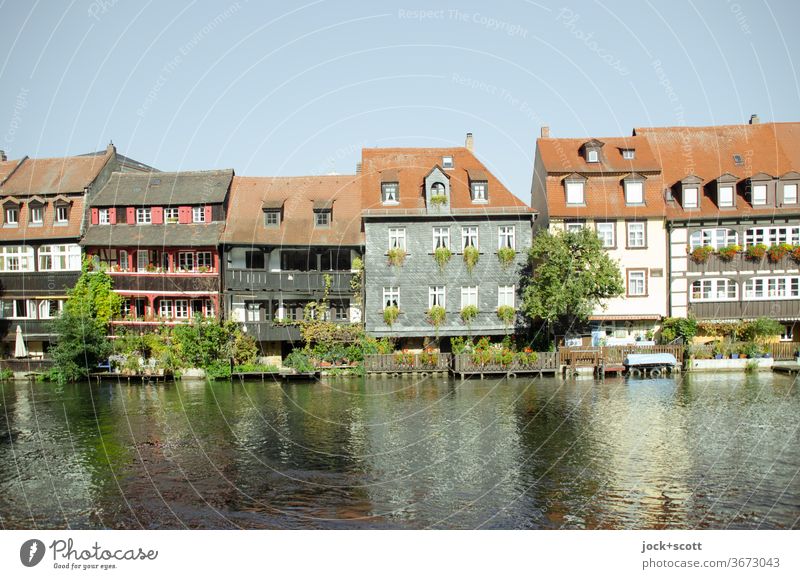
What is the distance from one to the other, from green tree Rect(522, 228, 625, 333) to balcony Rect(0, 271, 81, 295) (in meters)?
28.0

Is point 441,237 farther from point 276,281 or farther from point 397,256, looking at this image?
point 276,281

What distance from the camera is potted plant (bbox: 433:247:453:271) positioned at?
4569 cm

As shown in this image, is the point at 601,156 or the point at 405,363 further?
the point at 601,156

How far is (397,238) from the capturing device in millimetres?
46156

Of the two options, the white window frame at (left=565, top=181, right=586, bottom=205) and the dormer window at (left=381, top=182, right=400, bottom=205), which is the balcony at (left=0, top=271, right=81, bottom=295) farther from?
the white window frame at (left=565, top=181, right=586, bottom=205)

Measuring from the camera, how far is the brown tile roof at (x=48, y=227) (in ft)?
159

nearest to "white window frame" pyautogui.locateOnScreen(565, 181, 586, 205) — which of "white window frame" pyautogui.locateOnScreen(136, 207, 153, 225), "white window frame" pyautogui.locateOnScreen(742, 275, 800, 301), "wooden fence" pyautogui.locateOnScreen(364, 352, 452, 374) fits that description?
"white window frame" pyautogui.locateOnScreen(742, 275, 800, 301)

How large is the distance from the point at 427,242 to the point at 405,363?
24.3ft

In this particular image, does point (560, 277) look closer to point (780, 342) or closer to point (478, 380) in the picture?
point (478, 380)

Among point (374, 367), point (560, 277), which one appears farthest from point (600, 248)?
point (374, 367)

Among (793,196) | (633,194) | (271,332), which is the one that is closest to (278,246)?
(271,332)

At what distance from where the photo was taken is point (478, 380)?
4147 cm

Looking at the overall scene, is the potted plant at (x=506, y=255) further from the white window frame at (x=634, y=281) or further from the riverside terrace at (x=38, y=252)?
the riverside terrace at (x=38, y=252)
